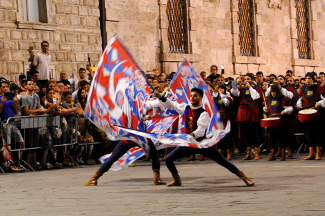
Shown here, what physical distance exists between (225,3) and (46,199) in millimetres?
18068

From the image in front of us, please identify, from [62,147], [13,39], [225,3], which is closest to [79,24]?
[13,39]

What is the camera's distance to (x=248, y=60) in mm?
26625

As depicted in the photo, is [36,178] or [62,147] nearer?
[36,178]

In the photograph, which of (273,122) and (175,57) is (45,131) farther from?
(175,57)

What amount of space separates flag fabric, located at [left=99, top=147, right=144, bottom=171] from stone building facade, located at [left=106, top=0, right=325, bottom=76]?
32.0 feet

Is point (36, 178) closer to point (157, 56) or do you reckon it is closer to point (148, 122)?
point (148, 122)

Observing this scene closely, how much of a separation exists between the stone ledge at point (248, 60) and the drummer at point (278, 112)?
1049 centimetres

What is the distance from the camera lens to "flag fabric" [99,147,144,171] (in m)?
11.0

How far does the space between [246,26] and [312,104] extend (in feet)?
40.2

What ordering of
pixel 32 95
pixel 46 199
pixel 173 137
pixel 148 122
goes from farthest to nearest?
pixel 32 95
pixel 148 122
pixel 173 137
pixel 46 199

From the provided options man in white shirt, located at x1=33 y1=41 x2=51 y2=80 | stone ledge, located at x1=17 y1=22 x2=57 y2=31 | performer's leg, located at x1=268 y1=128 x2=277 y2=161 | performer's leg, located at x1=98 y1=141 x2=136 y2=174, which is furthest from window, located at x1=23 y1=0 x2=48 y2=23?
performer's leg, located at x1=98 y1=141 x2=136 y2=174

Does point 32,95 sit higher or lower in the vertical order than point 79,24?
lower

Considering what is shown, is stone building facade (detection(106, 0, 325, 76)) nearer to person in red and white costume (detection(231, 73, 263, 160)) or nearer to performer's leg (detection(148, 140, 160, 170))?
person in red and white costume (detection(231, 73, 263, 160))

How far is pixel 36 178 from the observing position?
1245cm
